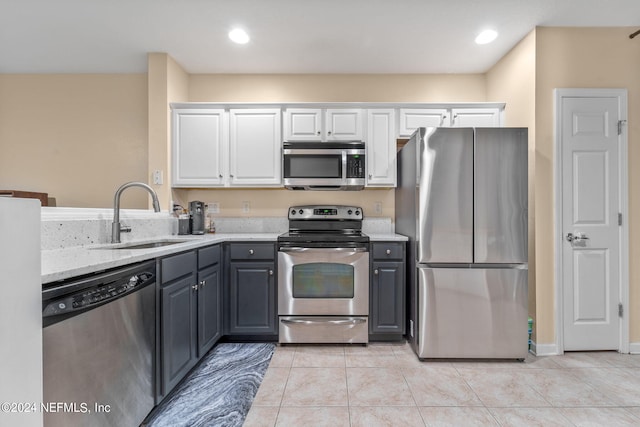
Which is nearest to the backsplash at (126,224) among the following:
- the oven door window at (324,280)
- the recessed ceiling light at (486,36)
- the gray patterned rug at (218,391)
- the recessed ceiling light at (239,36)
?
the oven door window at (324,280)

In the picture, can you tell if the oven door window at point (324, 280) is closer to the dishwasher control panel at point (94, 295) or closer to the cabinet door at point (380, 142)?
the cabinet door at point (380, 142)

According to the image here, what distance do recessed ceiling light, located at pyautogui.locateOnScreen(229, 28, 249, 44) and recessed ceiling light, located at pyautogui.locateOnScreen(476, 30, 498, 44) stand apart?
78.7 inches

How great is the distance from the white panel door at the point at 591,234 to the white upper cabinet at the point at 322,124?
5.72ft

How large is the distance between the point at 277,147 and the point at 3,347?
249 cm

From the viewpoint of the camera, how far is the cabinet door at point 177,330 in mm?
1693

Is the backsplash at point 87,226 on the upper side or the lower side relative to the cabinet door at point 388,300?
upper

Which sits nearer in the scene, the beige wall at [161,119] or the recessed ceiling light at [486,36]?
the recessed ceiling light at [486,36]

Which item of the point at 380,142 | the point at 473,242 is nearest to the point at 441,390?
the point at 473,242

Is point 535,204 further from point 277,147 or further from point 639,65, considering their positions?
point 277,147

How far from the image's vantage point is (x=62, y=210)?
1.99 m

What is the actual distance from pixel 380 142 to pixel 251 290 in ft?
6.12

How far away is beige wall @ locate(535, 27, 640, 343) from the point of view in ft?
8.09

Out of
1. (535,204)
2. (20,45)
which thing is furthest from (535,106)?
(20,45)

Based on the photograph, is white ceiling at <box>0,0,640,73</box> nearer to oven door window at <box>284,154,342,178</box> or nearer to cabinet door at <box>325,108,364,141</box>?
cabinet door at <box>325,108,364,141</box>
